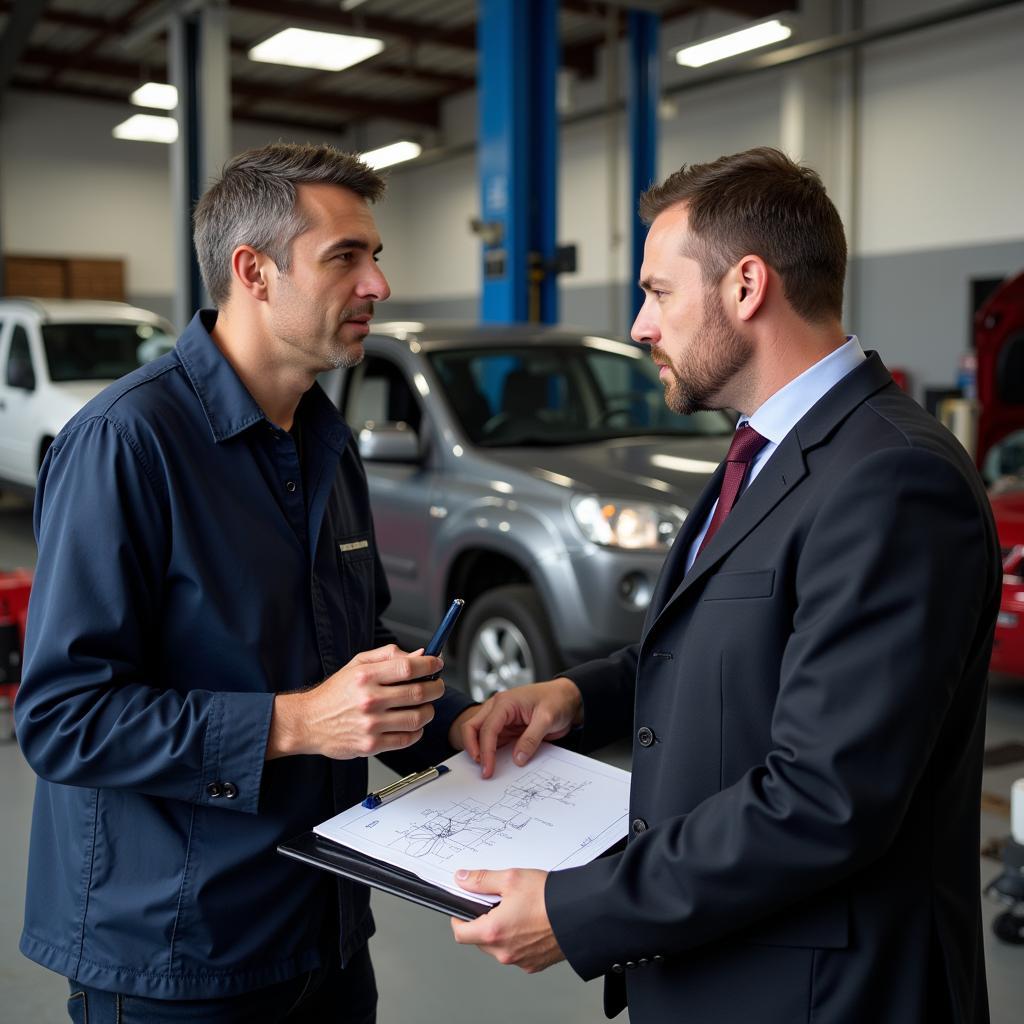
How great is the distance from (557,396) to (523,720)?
11.3 ft

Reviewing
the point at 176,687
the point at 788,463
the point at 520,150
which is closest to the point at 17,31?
the point at 520,150

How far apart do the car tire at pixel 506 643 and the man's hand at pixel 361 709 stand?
287 cm

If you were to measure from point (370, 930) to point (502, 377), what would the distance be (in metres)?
3.55

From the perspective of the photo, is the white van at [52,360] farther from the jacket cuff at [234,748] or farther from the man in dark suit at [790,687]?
the man in dark suit at [790,687]

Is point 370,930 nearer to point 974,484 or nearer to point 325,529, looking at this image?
point 325,529

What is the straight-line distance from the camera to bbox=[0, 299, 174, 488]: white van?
9.00m

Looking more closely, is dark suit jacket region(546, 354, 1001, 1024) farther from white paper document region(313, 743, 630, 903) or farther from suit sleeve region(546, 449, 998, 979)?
white paper document region(313, 743, 630, 903)

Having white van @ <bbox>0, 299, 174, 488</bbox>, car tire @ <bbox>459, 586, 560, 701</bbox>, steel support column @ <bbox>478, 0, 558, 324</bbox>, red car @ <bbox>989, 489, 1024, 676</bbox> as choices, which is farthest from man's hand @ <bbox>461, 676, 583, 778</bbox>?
white van @ <bbox>0, 299, 174, 488</bbox>

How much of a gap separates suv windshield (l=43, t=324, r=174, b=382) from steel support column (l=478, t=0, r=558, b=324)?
3058 millimetres

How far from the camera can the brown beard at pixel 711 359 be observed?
1.39 metres

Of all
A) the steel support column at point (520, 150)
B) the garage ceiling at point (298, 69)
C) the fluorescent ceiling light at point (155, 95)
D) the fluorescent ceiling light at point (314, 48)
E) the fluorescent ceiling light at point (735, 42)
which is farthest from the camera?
the garage ceiling at point (298, 69)

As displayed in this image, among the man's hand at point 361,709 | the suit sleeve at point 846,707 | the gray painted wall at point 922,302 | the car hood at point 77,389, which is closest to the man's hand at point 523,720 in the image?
the man's hand at point 361,709

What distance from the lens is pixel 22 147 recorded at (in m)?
19.2

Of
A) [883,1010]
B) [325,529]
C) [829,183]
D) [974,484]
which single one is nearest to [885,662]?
[974,484]
